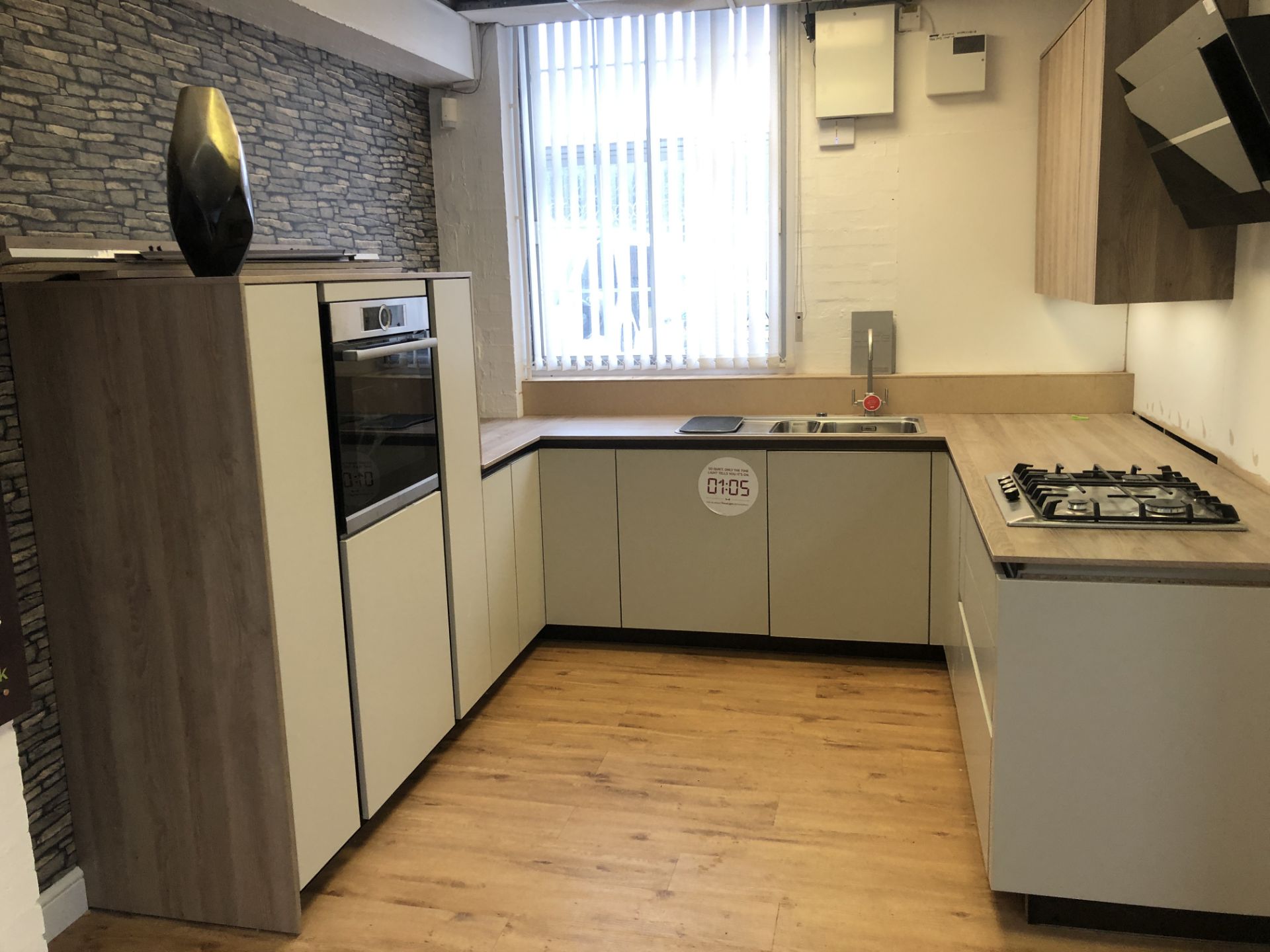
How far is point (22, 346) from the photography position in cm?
224

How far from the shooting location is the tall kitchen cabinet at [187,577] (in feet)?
7.13

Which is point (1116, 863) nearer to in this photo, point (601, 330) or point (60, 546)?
point (60, 546)

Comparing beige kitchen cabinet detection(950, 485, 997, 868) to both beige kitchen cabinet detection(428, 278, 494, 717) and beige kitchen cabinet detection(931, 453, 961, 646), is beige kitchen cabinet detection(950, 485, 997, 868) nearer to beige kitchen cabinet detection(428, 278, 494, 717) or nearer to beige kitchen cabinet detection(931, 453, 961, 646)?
beige kitchen cabinet detection(931, 453, 961, 646)

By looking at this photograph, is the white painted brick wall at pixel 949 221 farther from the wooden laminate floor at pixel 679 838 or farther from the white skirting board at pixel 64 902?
the white skirting board at pixel 64 902

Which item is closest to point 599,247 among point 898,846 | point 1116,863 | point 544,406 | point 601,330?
point 601,330

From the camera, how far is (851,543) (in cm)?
375

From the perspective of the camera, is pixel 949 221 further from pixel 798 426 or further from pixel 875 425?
pixel 798 426

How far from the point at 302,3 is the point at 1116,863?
3096 mm

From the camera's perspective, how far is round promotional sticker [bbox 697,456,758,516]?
381cm

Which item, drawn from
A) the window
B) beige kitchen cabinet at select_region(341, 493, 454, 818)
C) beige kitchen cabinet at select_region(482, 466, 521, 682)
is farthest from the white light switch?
beige kitchen cabinet at select_region(341, 493, 454, 818)

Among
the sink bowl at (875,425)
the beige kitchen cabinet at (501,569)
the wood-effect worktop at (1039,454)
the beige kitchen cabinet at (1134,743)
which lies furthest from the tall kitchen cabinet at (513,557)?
the beige kitchen cabinet at (1134,743)

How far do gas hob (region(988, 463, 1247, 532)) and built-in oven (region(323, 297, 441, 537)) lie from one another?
61.7 inches

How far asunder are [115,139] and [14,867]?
173 centimetres

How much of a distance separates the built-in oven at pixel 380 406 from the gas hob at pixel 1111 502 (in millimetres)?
1568
